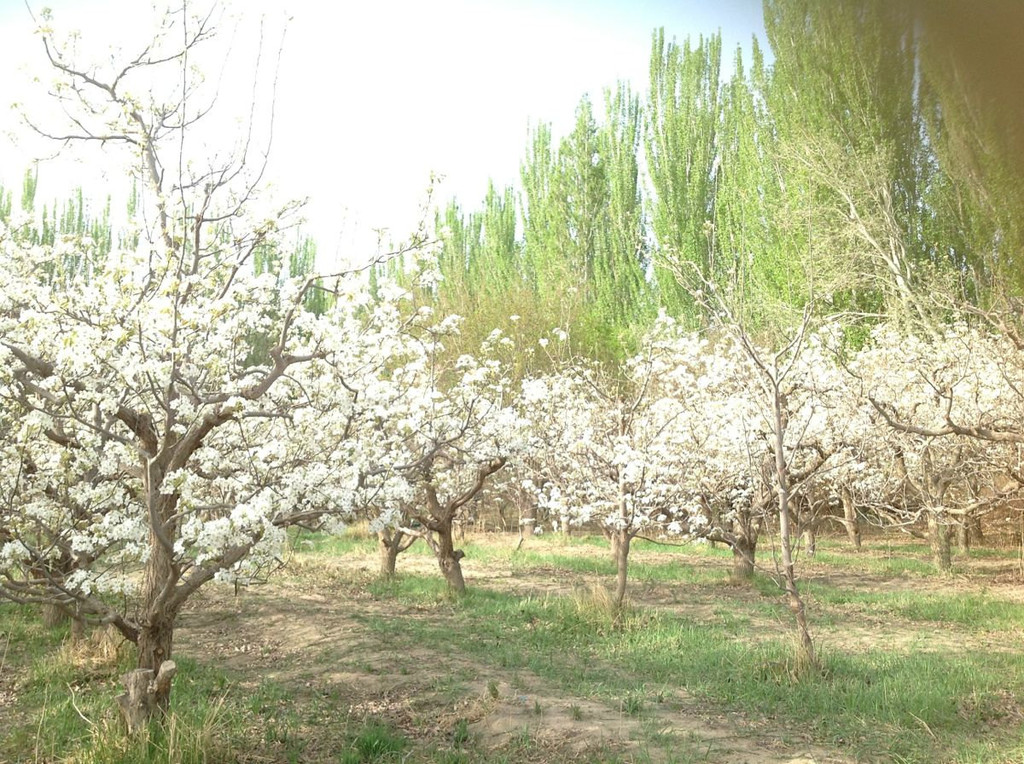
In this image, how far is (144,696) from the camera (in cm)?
495

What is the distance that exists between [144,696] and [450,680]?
2750mm

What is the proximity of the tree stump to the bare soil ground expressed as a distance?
1.03 metres

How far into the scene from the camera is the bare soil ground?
5395 millimetres

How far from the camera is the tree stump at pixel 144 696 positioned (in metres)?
4.88

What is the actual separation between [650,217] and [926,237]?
68.6ft

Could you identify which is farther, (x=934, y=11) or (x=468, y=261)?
(x=468, y=261)

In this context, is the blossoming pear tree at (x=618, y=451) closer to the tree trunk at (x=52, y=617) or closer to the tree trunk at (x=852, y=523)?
the tree trunk at (x=852, y=523)

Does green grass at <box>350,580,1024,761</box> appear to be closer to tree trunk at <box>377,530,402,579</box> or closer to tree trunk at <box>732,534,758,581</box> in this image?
tree trunk at <box>377,530,402,579</box>

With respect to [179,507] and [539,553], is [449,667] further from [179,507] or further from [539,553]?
[539,553]

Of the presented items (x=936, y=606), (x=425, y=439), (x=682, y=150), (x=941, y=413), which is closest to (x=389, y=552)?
(x=425, y=439)

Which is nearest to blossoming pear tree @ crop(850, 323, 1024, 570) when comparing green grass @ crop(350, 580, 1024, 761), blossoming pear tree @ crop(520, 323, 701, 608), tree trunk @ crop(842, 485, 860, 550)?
green grass @ crop(350, 580, 1024, 761)

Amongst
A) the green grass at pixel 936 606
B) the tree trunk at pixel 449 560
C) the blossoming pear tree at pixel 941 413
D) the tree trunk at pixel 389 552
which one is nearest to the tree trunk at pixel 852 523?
the blossoming pear tree at pixel 941 413

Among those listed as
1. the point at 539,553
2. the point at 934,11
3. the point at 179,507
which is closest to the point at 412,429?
the point at 179,507

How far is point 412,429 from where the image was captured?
5.78 metres
